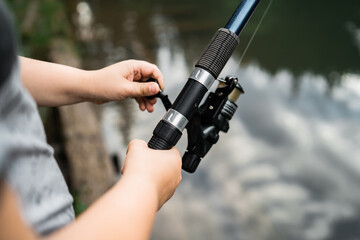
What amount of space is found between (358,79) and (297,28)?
2.43m

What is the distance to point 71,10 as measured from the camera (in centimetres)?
893

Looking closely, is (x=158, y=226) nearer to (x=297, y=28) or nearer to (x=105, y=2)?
(x=297, y=28)

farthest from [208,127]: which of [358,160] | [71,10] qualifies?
[71,10]

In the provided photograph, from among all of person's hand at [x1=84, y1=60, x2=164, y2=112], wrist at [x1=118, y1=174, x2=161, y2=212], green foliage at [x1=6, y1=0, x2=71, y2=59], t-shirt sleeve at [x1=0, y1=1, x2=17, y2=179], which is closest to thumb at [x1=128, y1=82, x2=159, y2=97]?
person's hand at [x1=84, y1=60, x2=164, y2=112]

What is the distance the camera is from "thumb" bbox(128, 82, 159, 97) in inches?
46.7

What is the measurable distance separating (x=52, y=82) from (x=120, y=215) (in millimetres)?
610

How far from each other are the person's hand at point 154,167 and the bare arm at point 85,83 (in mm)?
285

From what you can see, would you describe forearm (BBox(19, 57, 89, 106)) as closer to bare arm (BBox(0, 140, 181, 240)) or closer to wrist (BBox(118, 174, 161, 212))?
bare arm (BBox(0, 140, 181, 240))

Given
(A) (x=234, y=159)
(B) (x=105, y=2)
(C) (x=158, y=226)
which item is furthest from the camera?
(B) (x=105, y=2)

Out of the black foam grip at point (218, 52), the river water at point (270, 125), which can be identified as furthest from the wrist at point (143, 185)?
the river water at point (270, 125)

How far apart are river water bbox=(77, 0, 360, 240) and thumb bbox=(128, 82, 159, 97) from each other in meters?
0.47

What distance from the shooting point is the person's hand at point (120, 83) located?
1.21 m

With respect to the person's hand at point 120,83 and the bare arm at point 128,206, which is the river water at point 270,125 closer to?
the person's hand at point 120,83

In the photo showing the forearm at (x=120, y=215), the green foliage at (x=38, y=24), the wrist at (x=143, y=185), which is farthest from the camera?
the green foliage at (x=38, y=24)
